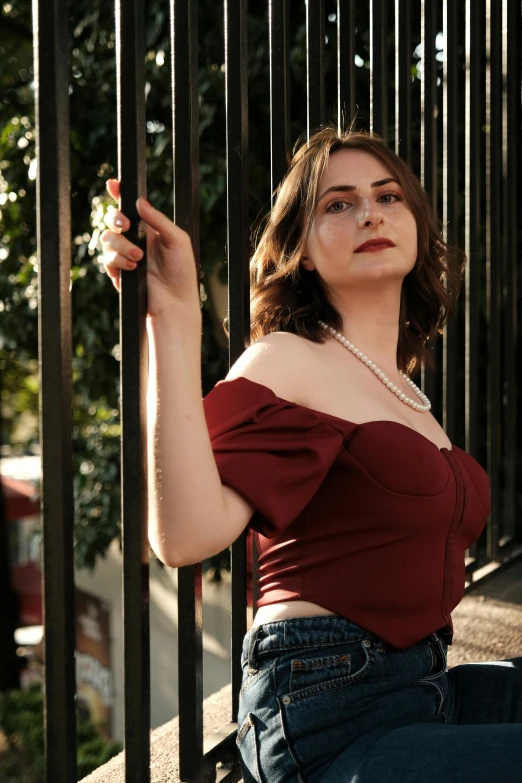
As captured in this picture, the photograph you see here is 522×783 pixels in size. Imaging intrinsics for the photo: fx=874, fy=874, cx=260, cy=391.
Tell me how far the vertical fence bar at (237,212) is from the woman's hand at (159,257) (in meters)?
0.40

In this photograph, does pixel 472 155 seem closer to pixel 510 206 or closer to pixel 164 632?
pixel 510 206

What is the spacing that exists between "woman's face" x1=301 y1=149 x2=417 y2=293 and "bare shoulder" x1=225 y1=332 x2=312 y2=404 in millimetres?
241

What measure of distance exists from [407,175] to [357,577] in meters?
0.84

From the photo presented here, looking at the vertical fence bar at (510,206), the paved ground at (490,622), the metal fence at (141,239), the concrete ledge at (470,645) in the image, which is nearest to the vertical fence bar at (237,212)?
the metal fence at (141,239)

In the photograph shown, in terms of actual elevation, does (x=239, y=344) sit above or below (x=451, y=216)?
below

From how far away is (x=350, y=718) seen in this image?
4.33 ft

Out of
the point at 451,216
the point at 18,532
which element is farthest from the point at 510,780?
the point at 18,532

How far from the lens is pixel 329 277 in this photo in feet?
5.51

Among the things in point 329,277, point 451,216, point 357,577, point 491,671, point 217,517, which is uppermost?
Answer: point 451,216

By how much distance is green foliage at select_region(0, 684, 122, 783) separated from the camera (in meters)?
4.95

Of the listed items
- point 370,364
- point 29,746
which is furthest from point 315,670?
point 29,746

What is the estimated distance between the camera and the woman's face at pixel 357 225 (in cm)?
164

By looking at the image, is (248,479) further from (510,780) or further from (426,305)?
(426,305)

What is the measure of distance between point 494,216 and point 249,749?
203cm
